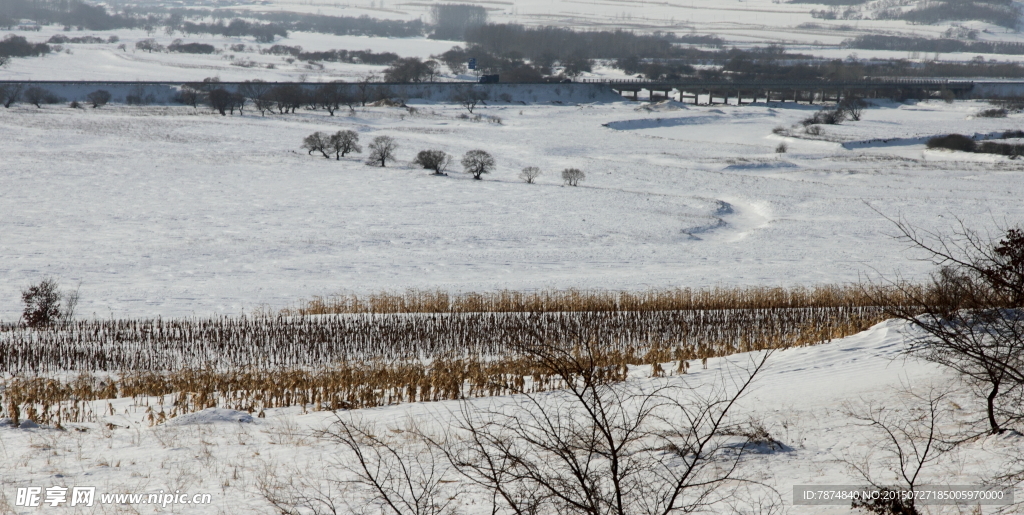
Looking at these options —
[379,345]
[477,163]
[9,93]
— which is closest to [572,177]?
[477,163]

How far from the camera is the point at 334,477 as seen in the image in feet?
25.9

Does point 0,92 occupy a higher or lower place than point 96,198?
higher

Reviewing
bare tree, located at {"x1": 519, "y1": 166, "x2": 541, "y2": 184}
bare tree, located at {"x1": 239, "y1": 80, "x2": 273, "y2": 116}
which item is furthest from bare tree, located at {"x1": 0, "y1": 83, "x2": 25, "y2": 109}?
bare tree, located at {"x1": 519, "y1": 166, "x2": 541, "y2": 184}

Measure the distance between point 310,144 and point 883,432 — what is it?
49.4m

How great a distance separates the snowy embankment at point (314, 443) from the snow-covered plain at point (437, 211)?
12.5 ft

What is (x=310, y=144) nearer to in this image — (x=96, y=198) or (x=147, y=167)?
(x=147, y=167)

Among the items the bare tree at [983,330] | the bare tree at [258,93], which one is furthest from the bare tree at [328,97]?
the bare tree at [983,330]

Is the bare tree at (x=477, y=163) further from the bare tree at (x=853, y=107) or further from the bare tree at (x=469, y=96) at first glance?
the bare tree at (x=853, y=107)

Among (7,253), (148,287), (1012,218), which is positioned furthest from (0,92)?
(1012,218)

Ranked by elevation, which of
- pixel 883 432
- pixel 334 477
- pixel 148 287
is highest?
pixel 883 432

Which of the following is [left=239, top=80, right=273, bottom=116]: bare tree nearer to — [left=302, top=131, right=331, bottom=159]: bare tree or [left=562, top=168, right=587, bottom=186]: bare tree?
[left=302, top=131, right=331, bottom=159]: bare tree

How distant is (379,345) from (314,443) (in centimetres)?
732

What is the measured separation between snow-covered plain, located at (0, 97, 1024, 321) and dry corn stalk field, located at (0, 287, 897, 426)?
2.68 metres

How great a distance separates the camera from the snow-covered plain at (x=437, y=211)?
81.0 feet
